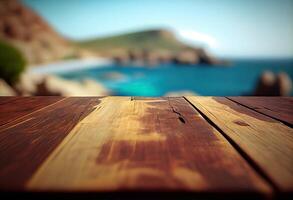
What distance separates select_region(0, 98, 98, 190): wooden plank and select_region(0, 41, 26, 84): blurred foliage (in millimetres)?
10131

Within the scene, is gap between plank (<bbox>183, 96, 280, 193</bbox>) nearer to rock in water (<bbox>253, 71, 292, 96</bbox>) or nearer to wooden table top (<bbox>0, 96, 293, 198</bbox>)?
wooden table top (<bbox>0, 96, 293, 198</bbox>)

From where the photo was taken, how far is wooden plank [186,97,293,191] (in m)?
0.48

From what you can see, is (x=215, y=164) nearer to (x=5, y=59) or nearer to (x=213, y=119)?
(x=213, y=119)

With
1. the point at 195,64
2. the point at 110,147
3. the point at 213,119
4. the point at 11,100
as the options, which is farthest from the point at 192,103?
the point at 195,64

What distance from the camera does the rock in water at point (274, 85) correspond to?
53.6 ft

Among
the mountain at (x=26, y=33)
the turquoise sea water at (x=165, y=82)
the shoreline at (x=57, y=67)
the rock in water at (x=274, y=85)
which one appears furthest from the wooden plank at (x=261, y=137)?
the mountain at (x=26, y=33)

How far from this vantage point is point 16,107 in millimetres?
1160

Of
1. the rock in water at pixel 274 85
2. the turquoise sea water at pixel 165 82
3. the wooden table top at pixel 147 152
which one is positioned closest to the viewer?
the wooden table top at pixel 147 152

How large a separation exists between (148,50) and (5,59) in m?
86.3

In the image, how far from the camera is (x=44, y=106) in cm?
118

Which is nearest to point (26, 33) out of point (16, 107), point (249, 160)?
point (16, 107)

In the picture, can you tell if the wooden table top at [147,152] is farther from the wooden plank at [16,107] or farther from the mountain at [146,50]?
the mountain at [146,50]

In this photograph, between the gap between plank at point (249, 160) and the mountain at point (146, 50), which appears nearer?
the gap between plank at point (249, 160)

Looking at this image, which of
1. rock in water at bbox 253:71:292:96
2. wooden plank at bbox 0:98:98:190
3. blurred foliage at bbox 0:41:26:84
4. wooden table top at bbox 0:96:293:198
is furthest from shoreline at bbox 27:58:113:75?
wooden table top at bbox 0:96:293:198
